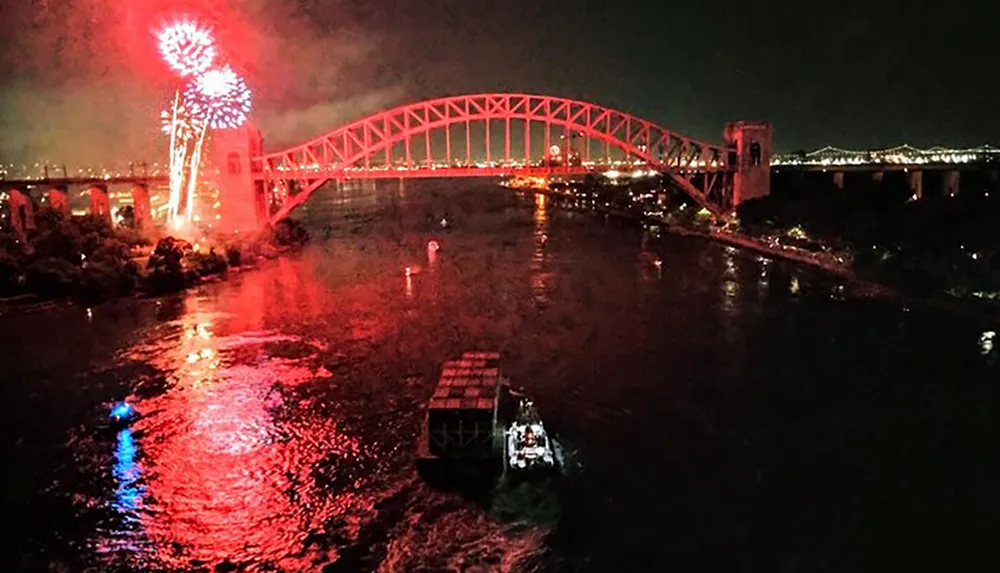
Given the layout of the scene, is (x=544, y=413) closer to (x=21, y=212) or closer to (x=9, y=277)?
(x=9, y=277)

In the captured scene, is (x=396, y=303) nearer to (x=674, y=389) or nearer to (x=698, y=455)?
(x=674, y=389)

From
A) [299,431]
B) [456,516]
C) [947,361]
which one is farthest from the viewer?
[947,361]

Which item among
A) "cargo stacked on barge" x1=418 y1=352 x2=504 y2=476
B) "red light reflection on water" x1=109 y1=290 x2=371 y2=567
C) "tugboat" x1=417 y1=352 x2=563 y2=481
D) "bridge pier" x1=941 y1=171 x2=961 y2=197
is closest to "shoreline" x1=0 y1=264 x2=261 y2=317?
"red light reflection on water" x1=109 y1=290 x2=371 y2=567

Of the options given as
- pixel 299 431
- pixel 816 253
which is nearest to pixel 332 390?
pixel 299 431

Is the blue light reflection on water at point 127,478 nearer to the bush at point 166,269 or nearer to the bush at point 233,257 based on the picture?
the bush at point 166,269

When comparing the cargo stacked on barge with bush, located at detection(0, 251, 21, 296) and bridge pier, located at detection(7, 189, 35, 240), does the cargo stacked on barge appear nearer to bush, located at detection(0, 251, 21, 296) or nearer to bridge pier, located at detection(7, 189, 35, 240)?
bush, located at detection(0, 251, 21, 296)

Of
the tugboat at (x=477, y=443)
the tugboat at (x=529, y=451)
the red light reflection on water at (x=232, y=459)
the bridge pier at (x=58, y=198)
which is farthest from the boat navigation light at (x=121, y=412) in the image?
the bridge pier at (x=58, y=198)
